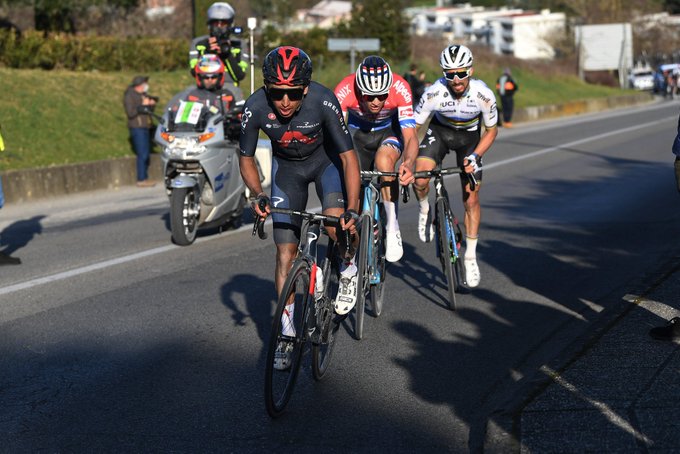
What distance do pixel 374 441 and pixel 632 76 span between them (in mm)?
80040

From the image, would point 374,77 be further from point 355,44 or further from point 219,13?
point 355,44

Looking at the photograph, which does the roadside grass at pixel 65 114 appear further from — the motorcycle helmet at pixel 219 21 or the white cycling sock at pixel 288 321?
the white cycling sock at pixel 288 321

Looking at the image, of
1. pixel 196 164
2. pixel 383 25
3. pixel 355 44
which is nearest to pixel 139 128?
pixel 196 164

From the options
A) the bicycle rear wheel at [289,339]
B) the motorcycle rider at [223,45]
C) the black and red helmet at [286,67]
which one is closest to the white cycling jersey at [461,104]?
the black and red helmet at [286,67]

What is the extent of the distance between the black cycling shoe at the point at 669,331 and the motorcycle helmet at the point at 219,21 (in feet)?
28.8

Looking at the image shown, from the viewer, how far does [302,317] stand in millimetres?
6578

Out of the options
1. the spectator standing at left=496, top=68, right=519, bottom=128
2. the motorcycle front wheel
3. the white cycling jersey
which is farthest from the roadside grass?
the white cycling jersey

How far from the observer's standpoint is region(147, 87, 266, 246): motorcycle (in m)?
12.5

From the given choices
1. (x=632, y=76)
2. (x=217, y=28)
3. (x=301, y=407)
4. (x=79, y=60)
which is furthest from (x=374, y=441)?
(x=632, y=76)

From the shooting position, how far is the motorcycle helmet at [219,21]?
14758 millimetres

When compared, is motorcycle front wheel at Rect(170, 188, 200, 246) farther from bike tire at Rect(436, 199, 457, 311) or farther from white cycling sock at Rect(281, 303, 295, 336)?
white cycling sock at Rect(281, 303, 295, 336)

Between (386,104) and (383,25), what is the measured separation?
131 feet

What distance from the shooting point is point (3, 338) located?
8219mm

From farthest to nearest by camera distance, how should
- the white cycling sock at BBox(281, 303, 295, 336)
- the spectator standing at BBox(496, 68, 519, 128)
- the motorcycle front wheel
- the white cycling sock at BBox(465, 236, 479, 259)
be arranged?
the spectator standing at BBox(496, 68, 519, 128) < the motorcycle front wheel < the white cycling sock at BBox(465, 236, 479, 259) < the white cycling sock at BBox(281, 303, 295, 336)
